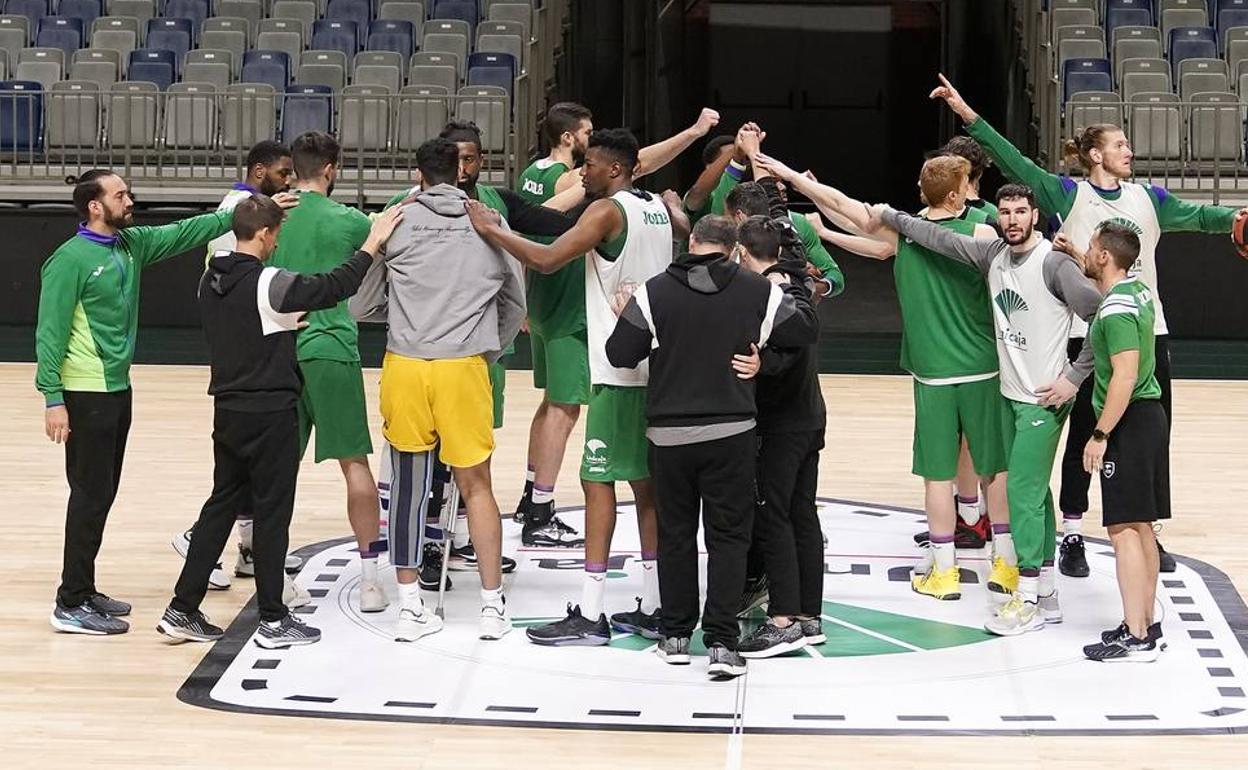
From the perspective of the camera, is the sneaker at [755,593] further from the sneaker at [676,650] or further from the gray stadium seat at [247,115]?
the gray stadium seat at [247,115]

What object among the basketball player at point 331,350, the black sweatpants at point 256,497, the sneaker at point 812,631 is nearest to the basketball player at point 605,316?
the sneaker at point 812,631

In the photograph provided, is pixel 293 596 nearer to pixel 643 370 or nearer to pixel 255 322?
pixel 255 322

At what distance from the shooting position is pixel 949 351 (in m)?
6.71

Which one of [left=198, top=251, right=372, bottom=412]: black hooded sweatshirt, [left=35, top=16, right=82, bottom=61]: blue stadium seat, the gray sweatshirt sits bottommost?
[left=198, top=251, right=372, bottom=412]: black hooded sweatshirt

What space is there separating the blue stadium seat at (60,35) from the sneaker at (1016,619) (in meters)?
11.2

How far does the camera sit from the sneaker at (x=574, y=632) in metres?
6.29

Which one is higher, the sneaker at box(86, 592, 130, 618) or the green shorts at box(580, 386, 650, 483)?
the green shorts at box(580, 386, 650, 483)

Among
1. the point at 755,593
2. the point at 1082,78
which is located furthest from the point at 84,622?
the point at 1082,78

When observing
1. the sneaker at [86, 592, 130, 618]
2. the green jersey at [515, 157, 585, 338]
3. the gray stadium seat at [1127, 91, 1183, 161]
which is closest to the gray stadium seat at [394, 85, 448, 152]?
the gray stadium seat at [1127, 91, 1183, 161]

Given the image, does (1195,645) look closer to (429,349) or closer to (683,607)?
A: (683,607)

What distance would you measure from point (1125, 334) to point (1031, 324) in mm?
541

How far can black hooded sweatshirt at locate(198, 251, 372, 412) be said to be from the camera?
238 inches

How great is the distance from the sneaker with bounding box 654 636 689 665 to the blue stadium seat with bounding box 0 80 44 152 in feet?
30.9

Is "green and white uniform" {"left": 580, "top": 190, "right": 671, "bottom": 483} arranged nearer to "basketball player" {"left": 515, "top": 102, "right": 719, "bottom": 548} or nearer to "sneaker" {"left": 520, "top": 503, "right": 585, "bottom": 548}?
"basketball player" {"left": 515, "top": 102, "right": 719, "bottom": 548}
